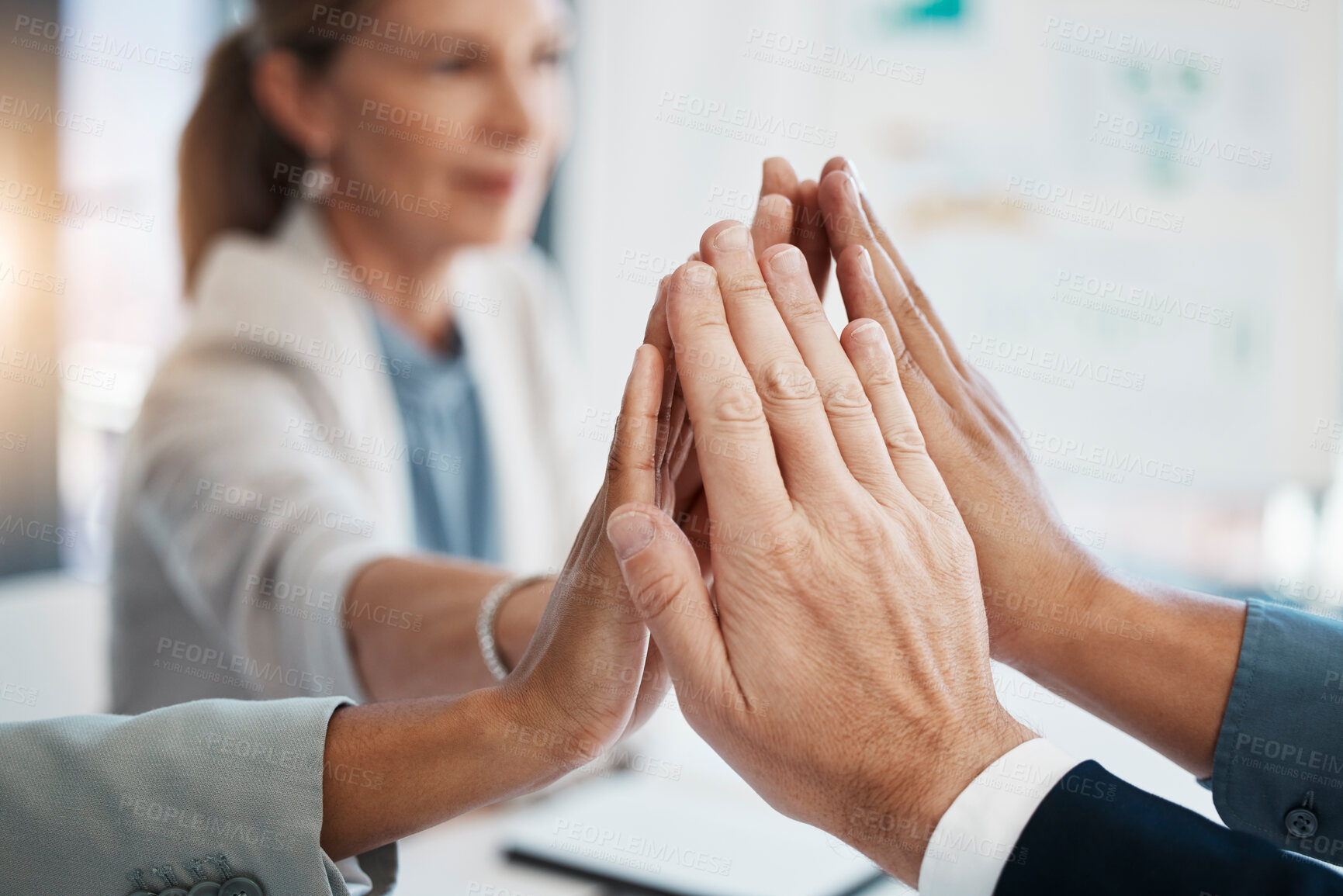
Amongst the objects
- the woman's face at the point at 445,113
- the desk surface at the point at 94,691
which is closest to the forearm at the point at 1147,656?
the desk surface at the point at 94,691

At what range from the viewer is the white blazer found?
98 cm

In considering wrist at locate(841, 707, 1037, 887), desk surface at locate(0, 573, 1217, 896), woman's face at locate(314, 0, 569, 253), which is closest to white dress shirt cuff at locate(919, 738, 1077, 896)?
wrist at locate(841, 707, 1037, 887)

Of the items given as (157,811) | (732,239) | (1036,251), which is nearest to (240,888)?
(157,811)

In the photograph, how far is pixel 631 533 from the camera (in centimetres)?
54

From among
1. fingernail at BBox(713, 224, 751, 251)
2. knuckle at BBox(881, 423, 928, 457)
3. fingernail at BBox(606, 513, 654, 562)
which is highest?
fingernail at BBox(713, 224, 751, 251)

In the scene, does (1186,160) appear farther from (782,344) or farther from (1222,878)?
(1222,878)

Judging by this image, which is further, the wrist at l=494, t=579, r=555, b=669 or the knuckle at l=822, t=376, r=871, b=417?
the wrist at l=494, t=579, r=555, b=669

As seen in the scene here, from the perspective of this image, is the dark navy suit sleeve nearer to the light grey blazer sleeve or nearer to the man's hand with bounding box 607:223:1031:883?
the man's hand with bounding box 607:223:1031:883

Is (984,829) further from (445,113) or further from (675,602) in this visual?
(445,113)

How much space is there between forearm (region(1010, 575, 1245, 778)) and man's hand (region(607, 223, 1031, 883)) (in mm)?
199

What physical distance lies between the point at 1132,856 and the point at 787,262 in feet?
1.27

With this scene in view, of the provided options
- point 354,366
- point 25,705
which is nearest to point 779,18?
point 354,366

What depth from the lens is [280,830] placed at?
0.52 metres

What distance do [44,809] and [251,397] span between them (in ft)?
2.29
